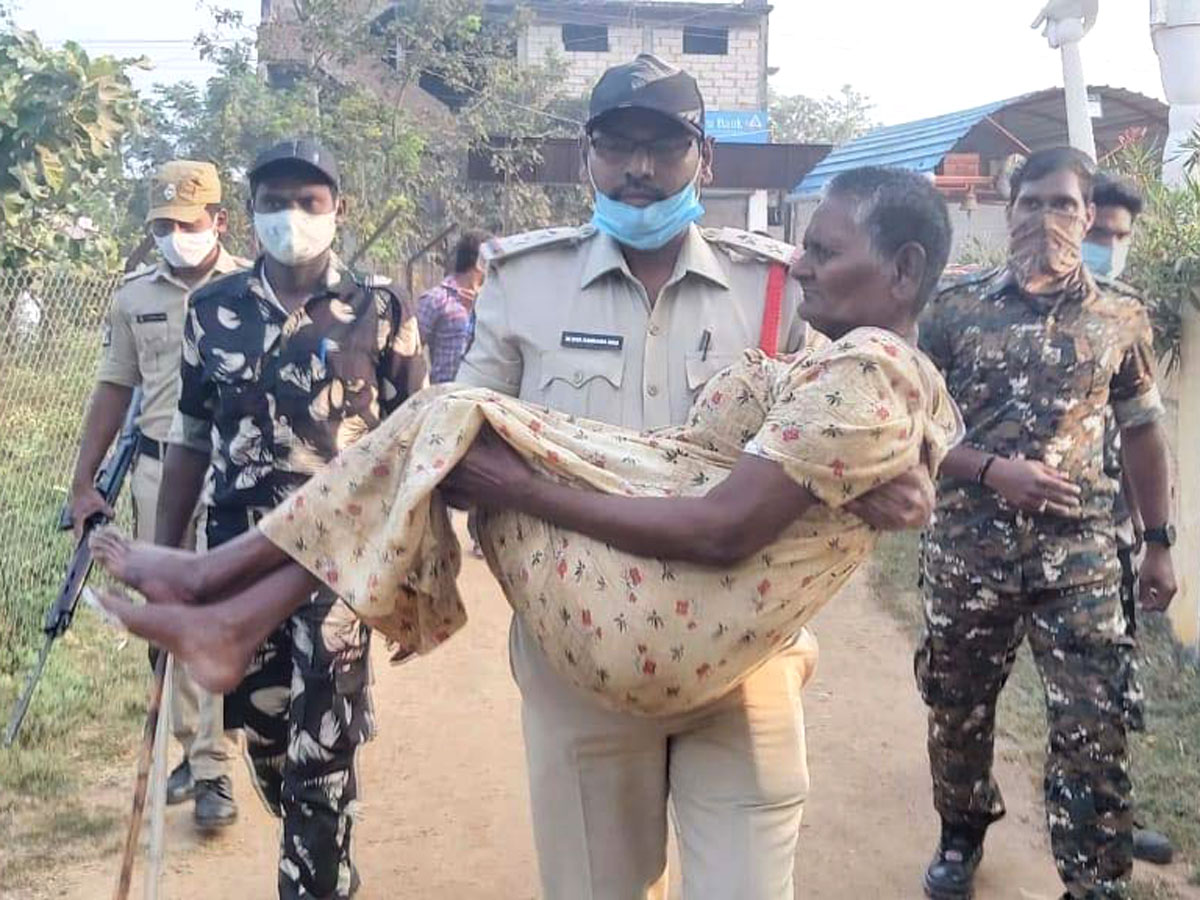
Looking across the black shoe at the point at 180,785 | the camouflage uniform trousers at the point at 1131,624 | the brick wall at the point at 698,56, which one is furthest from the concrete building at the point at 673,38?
the camouflage uniform trousers at the point at 1131,624

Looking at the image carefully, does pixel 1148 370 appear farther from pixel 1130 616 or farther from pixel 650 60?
pixel 650 60

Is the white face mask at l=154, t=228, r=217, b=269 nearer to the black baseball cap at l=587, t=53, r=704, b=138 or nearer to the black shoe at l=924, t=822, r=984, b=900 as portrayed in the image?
the black baseball cap at l=587, t=53, r=704, b=138

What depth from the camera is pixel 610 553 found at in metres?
2.05

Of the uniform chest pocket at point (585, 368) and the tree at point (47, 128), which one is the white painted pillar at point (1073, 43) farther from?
the uniform chest pocket at point (585, 368)

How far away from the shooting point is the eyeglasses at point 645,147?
2621 millimetres

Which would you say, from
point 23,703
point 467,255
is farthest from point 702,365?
point 467,255

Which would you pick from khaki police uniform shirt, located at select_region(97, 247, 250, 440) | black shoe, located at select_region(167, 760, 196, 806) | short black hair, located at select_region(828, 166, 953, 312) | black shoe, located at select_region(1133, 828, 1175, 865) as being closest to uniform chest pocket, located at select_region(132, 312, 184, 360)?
khaki police uniform shirt, located at select_region(97, 247, 250, 440)

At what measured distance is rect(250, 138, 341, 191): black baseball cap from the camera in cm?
354

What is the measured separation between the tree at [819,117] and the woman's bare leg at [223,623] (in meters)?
47.6

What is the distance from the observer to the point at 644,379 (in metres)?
2.64

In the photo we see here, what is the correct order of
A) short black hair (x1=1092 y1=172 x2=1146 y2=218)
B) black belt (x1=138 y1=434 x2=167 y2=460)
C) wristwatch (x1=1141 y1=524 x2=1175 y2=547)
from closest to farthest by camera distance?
wristwatch (x1=1141 y1=524 x2=1175 y2=547) < short black hair (x1=1092 y1=172 x2=1146 y2=218) < black belt (x1=138 y1=434 x2=167 y2=460)

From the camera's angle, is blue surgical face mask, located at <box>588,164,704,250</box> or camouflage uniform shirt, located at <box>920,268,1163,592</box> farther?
camouflage uniform shirt, located at <box>920,268,1163,592</box>

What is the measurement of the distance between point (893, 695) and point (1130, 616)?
2.04 meters

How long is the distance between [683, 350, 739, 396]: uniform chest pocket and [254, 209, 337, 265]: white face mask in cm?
133
